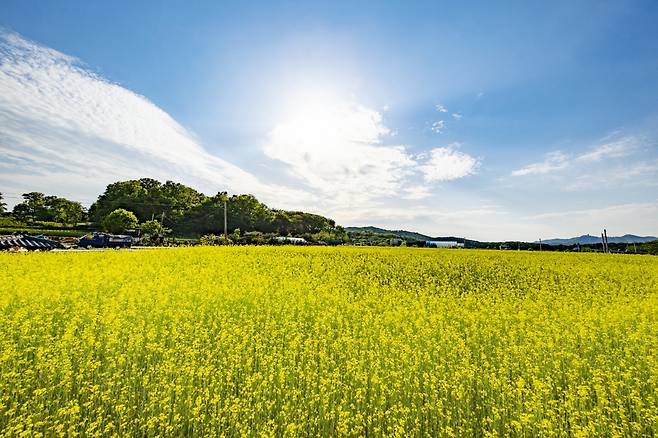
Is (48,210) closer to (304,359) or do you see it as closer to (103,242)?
(103,242)

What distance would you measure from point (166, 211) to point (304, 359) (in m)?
91.6

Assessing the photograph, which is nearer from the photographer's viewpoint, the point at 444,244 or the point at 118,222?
the point at 118,222

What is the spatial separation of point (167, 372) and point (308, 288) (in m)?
7.14

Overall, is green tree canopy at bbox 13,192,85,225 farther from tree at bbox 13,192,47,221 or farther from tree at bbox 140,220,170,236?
tree at bbox 140,220,170,236

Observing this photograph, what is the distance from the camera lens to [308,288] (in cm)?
1224

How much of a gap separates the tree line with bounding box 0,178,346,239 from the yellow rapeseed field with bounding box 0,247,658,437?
221ft

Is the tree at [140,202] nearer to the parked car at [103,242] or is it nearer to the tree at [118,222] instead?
the tree at [118,222]

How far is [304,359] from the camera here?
252 inches

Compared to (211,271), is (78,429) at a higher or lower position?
lower

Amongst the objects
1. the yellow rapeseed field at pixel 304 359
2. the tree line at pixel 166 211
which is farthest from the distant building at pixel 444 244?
the yellow rapeseed field at pixel 304 359

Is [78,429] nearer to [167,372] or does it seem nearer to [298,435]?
[167,372]

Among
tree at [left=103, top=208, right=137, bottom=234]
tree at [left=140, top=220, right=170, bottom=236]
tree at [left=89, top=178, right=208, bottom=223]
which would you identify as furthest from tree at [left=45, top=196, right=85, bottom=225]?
tree at [left=140, top=220, right=170, bottom=236]

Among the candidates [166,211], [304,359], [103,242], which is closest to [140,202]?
[166,211]

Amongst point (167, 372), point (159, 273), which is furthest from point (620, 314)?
point (159, 273)
